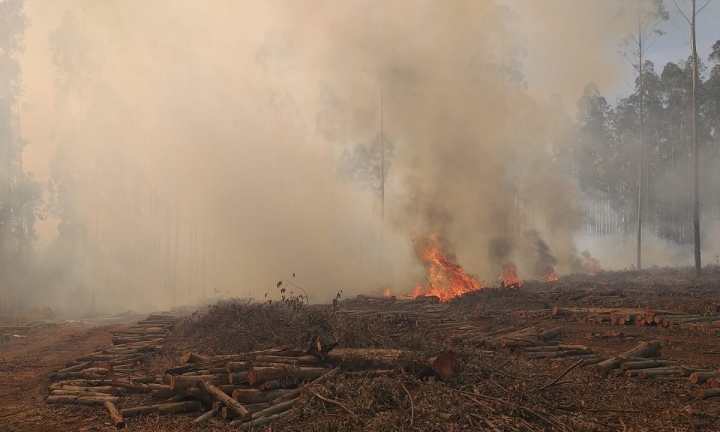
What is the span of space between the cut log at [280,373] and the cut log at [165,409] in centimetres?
108

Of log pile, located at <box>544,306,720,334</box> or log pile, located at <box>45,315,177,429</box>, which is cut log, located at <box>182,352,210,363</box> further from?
log pile, located at <box>544,306,720,334</box>

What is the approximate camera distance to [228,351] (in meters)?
11.1

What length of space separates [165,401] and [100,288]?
35.6 metres

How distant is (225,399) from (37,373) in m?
7.82

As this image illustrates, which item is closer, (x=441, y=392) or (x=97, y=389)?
(x=441, y=392)

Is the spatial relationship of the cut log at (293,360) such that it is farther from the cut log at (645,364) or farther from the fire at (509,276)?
the fire at (509,276)

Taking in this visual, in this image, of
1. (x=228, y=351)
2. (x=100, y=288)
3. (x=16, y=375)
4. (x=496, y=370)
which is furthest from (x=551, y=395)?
(x=100, y=288)

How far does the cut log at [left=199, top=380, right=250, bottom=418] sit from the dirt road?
1.77m

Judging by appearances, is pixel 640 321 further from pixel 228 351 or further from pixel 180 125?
pixel 180 125

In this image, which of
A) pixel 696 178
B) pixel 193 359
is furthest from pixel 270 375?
pixel 696 178

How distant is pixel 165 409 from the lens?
24.7 ft

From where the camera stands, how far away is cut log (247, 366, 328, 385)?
24.6 feet

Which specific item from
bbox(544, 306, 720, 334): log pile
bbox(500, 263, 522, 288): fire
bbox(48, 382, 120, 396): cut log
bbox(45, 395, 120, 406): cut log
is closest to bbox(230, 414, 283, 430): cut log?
bbox(45, 395, 120, 406): cut log

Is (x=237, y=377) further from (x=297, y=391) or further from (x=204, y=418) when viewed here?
(x=297, y=391)
